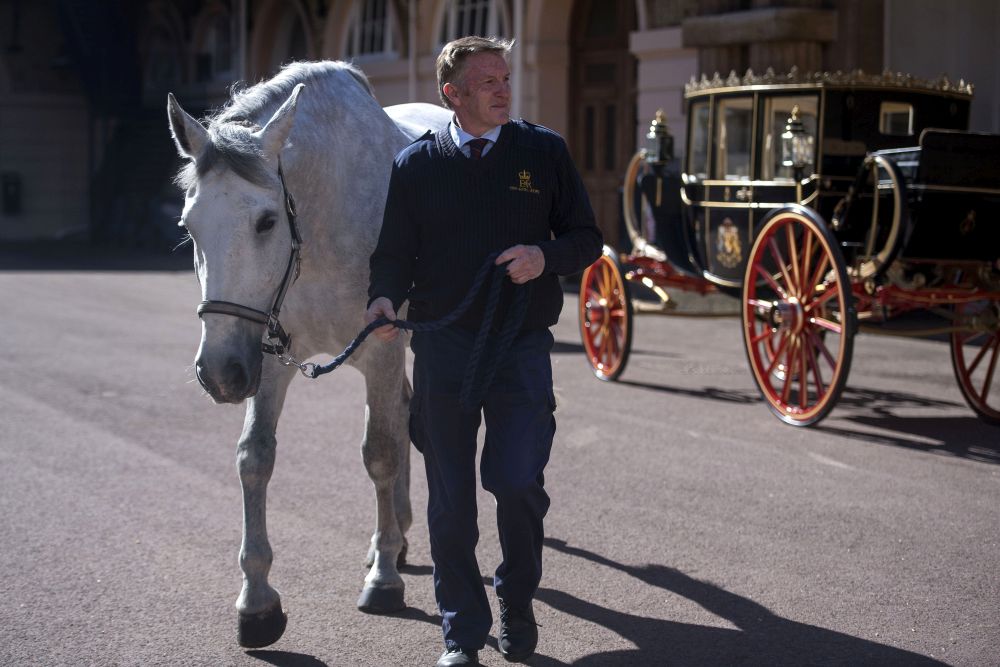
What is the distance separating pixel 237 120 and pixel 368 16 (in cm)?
1907

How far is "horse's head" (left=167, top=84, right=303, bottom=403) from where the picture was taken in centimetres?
372

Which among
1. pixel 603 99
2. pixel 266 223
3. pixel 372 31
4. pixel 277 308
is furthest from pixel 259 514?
pixel 372 31

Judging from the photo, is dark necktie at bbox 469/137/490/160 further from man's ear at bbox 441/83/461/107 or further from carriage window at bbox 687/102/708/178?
carriage window at bbox 687/102/708/178

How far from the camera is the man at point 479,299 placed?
3795 millimetres

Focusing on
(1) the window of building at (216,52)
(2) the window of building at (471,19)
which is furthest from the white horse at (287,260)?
(1) the window of building at (216,52)

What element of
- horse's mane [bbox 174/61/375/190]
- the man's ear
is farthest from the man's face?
horse's mane [bbox 174/61/375/190]

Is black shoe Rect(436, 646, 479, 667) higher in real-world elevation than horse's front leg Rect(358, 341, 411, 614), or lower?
lower

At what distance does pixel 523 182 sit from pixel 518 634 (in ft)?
4.33

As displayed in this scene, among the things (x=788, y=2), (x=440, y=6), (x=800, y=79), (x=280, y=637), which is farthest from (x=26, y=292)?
(x=280, y=637)

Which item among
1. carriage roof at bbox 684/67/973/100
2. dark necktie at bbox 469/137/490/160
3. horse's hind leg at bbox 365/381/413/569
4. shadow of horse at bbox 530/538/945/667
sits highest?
carriage roof at bbox 684/67/973/100

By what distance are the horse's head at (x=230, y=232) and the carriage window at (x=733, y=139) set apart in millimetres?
5177

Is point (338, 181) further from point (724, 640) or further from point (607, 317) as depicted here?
point (607, 317)

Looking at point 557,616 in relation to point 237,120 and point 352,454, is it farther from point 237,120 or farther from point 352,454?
point 352,454

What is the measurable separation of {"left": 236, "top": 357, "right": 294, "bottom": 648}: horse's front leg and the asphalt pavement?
0.32 ft
